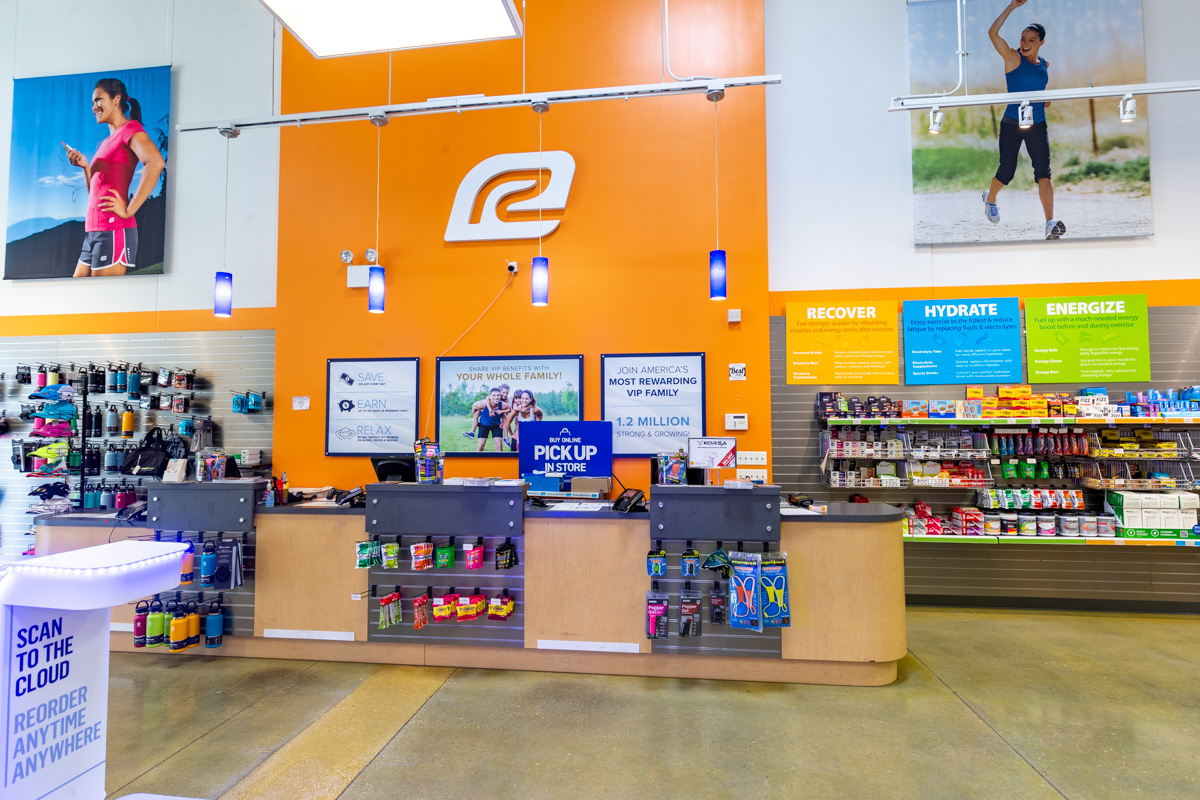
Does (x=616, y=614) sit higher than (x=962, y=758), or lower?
higher

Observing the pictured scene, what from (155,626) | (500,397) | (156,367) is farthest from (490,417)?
(156,367)

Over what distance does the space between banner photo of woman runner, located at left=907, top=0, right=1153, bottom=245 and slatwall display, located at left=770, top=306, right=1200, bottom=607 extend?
103cm

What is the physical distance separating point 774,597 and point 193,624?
351 centimetres

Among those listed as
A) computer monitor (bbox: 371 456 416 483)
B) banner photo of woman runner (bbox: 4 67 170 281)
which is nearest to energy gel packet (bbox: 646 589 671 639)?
computer monitor (bbox: 371 456 416 483)

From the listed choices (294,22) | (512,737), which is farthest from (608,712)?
(294,22)

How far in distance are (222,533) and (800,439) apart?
14.5ft

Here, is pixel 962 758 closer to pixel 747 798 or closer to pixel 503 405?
pixel 747 798

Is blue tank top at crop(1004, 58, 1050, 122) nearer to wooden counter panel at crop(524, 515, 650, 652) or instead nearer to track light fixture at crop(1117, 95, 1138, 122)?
track light fixture at crop(1117, 95, 1138, 122)

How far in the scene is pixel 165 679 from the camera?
338 centimetres

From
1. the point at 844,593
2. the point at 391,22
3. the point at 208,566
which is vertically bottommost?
the point at 844,593

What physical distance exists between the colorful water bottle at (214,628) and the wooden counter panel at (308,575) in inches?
8.0

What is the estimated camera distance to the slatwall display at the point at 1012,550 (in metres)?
4.70

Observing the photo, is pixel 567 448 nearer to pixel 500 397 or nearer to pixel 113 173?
pixel 500 397

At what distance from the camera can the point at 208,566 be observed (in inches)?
142
